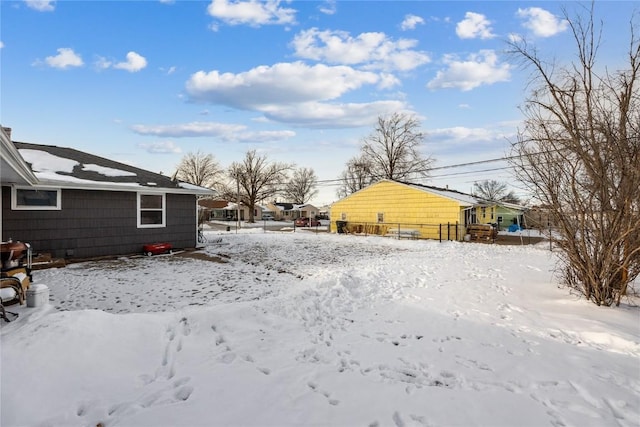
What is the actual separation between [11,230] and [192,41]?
8.34m

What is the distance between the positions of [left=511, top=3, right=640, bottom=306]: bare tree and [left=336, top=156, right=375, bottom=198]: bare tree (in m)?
33.2

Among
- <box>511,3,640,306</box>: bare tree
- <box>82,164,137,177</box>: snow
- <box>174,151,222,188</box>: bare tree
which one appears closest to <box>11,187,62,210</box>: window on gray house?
<box>82,164,137,177</box>: snow

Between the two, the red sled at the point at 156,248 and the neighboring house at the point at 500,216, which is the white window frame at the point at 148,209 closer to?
the red sled at the point at 156,248

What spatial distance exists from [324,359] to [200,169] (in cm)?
5011

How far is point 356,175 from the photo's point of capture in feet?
161

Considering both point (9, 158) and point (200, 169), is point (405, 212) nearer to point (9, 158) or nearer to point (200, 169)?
point (9, 158)

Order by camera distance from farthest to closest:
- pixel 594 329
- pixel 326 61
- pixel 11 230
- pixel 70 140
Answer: pixel 70 140, pixel 326 61, pixel 11 230, pixel 594 329

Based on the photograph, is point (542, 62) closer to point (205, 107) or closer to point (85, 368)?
point (85, 368)

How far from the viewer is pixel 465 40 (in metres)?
10.2

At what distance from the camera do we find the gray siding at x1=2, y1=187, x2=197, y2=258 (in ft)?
30.0

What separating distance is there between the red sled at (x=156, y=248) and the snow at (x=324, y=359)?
4832 millimetres

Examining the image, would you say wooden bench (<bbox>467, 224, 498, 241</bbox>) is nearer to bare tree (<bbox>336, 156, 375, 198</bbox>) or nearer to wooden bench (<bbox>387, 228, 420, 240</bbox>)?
wooden bench (<bbox>387, 228, 420, 240</bbox>)

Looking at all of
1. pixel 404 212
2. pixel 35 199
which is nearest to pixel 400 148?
pixel 404 212

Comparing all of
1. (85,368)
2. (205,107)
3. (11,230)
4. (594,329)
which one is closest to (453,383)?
(594,329)
